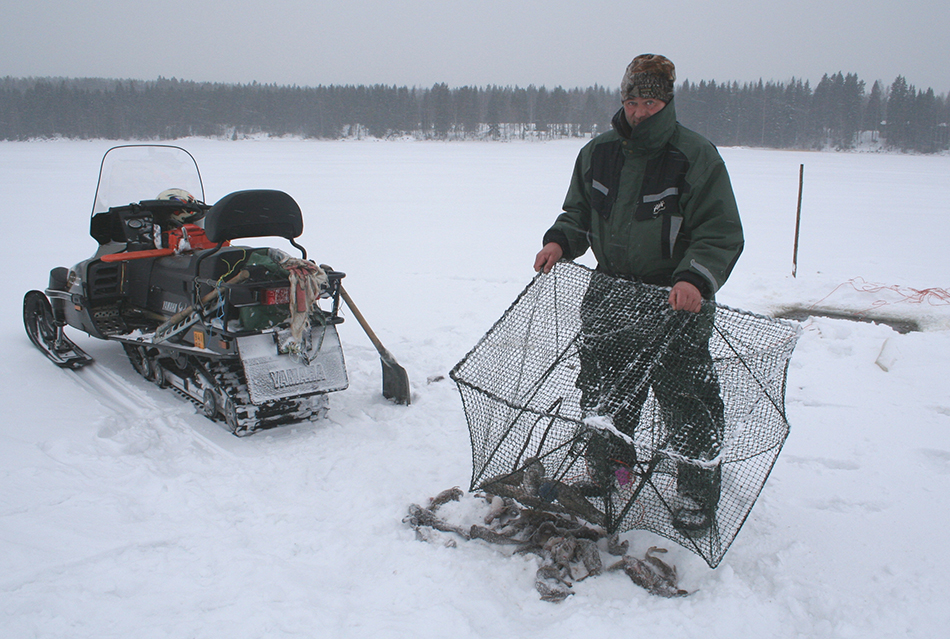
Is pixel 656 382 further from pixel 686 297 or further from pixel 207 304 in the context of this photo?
pixel 207 304

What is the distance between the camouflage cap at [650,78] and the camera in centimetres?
228

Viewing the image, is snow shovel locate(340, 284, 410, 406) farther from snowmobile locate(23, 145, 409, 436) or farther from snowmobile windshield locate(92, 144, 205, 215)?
snowmobile windshield locate(92, 144, 205, 215)

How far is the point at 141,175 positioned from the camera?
4.84 m

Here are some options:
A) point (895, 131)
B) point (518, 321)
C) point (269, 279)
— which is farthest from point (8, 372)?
point (895, 131)

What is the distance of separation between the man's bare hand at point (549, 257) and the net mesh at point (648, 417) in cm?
13

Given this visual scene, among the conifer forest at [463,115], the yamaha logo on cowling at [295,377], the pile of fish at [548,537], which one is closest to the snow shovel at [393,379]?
the yamaha logo on cowling at [295,377]

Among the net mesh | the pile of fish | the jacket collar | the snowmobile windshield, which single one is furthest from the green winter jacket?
the snowmobile windshield

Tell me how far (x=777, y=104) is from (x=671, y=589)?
7139cm

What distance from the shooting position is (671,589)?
2180mm

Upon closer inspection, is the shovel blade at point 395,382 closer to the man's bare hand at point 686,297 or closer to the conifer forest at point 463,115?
the man's bare hand at point 686,297

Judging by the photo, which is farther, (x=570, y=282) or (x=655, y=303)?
(x=570, y=282)

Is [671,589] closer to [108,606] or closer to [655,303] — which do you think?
[655,303]

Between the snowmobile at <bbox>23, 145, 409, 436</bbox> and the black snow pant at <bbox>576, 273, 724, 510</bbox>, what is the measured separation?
1.74m

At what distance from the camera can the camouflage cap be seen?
7.47 feet
